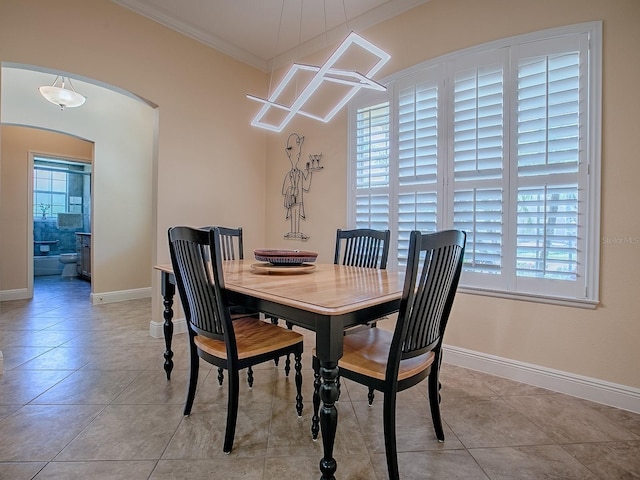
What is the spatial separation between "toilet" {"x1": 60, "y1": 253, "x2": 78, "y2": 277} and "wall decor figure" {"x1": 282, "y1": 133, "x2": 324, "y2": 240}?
211 inches

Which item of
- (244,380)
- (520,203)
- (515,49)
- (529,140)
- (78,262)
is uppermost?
(515,49)

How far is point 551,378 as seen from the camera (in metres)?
2.18

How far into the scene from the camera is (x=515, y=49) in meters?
2.26

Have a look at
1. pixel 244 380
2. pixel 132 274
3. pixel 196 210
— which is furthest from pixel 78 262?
pixel 244 380

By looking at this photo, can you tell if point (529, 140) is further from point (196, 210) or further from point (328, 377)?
point (196, 210)

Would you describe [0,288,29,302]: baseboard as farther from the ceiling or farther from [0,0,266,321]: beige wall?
the ceiling

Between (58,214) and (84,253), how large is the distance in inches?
90.8

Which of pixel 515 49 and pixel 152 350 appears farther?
pixel 152 350

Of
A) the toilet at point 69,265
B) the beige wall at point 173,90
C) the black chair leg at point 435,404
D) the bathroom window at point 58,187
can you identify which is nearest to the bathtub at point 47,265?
the toilet at point 69,265

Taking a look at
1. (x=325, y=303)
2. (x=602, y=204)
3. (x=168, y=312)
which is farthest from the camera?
(x=168, y=312)

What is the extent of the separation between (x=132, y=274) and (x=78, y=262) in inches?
114

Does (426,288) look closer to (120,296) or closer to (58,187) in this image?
(120,296)

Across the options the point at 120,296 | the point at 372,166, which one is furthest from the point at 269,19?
the point at 120,296

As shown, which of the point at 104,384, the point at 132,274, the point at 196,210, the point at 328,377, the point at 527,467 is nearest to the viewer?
the point at 328,377
